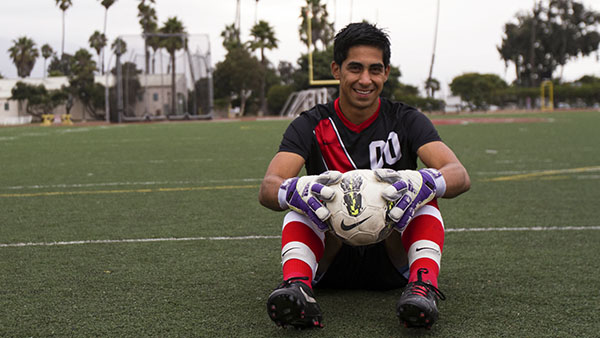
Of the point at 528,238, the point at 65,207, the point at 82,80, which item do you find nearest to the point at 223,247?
the point at 528,238

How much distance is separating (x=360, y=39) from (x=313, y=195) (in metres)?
0.78

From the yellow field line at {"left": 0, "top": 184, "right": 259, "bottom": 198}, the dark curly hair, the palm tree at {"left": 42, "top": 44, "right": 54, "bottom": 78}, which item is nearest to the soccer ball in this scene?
the dark curly hair

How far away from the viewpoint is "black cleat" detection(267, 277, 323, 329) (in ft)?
7.95

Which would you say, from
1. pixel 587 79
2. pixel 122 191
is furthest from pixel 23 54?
pixel 122 191

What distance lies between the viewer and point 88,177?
870 centimetres

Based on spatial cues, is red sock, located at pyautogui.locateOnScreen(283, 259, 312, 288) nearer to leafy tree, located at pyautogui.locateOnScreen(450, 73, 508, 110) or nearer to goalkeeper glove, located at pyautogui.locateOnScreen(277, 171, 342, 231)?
goalkeeper glove, located at pyautogui.locateOnScreen(277, 171, 342, 231)

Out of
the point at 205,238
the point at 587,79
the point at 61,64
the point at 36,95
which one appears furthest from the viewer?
the point at 61,64

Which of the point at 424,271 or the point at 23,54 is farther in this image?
the point at 23,54

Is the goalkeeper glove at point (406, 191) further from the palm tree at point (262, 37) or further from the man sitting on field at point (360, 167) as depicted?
the palm tree at point (262, 37)

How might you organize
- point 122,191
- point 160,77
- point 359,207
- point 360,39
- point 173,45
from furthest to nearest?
point 173,45 → point 160,77 → point 122,191 → point 360,39 → point 359,207

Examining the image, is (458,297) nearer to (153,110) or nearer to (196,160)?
(196,160)

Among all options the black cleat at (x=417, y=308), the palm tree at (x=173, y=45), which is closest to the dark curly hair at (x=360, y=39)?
the black cleat at (x=417, y=308)

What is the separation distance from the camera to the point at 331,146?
3082 mm

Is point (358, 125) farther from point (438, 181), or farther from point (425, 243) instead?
point (425, 243)
